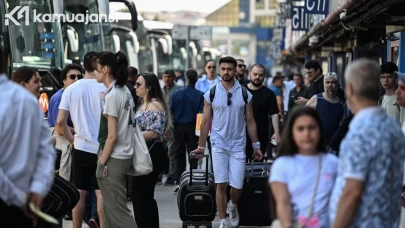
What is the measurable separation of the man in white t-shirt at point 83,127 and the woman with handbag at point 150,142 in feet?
1.35

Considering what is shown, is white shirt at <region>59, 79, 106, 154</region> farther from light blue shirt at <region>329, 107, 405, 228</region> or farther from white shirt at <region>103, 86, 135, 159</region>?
light blue shirt at <region>329, 107, 405, 228</region>

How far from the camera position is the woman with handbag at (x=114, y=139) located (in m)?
9.24

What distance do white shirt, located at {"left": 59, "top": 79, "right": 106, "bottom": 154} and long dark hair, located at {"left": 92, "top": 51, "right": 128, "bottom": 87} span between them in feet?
2.71

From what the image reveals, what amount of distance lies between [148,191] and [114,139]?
4.73 ft

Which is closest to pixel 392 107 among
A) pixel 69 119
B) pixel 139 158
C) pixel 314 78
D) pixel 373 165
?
pixel 139 158

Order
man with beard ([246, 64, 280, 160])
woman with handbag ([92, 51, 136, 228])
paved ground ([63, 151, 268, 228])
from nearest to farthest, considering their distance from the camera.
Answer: woman with handbag ([92, 51, 136, 228])
paved ground ([63, 151, 268, 228])
man with beard ([246, 64, 280, 160])

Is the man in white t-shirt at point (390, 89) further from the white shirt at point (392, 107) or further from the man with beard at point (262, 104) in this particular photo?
the man with beard at point (262, 104)

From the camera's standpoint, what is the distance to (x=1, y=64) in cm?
632

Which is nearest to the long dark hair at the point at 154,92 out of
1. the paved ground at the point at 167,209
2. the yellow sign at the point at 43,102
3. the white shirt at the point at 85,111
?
the white shirt at the point at 85,111

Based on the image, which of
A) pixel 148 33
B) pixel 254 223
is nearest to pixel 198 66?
pixel 148 33

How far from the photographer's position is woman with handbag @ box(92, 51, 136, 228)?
9242 mm

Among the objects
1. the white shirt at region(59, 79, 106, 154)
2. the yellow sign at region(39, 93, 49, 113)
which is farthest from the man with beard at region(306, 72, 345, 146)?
the yellow sign at region(39, 93, 49, 113)

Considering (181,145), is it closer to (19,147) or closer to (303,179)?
(19,147)

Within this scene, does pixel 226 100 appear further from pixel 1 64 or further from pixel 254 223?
pixel 1 64
